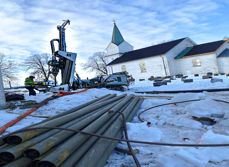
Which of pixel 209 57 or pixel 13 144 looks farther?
pixel 209 57

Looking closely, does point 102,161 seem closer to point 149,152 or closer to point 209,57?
point 149,152

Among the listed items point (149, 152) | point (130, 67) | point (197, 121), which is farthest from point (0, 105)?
point (130, 67)

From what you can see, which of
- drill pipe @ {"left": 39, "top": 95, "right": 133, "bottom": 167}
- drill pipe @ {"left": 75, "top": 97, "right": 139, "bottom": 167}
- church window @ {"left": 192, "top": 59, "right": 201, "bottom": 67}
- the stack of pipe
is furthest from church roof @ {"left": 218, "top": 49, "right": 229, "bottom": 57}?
drill pipe @ {"left": 39, "top": 95, "right": 133, "bottom": 167}

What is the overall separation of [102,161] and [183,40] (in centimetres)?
3023

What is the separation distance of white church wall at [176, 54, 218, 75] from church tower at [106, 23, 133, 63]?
15.3 meters

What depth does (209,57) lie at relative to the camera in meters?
22.9

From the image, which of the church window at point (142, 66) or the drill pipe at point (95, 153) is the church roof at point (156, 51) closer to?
the church window at point (142, 66)

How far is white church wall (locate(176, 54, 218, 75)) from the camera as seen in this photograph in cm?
2256

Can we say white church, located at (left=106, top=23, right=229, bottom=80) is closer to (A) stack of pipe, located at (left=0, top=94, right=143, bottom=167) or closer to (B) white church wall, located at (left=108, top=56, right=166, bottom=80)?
(B) white church wall, located at (left=108, top=56, right=166, bottom=80)

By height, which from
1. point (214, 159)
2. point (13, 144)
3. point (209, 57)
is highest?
point (209, 57)

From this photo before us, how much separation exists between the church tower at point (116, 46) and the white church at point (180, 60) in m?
5.17

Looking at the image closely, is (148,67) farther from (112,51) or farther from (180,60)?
(112,51)

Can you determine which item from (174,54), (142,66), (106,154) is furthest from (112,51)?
(106,154)

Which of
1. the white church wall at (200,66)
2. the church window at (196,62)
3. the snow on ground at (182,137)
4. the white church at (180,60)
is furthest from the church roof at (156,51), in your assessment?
the snow on ground at (182,137)
